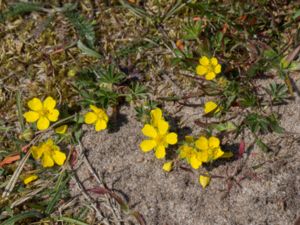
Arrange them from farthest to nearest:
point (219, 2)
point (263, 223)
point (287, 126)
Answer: point (219, 2) < point (287, 126) < point (263, 223)

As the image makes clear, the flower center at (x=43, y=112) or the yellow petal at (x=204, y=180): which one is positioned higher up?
the flower center at (x=43, y=112)

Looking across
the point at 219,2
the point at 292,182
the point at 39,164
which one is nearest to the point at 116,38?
the point at 219,2

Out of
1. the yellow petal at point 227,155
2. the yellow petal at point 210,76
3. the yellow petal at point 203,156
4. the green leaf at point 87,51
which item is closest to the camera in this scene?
the yellow petal at point 203,156

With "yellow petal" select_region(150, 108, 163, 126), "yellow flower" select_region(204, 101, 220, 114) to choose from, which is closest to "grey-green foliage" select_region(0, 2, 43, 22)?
"yellow petal" select_region(150, 108, 163, 126)

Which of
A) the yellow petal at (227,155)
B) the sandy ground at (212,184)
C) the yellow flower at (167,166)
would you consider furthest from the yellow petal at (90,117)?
the yellow petal at (227,155)

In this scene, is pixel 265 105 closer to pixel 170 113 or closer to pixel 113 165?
pixel 170 113

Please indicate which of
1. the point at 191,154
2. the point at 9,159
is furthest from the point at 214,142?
the point at 9,159

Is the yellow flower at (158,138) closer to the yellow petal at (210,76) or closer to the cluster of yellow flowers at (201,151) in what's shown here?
the cluster of yellow flowers at (201,151)
